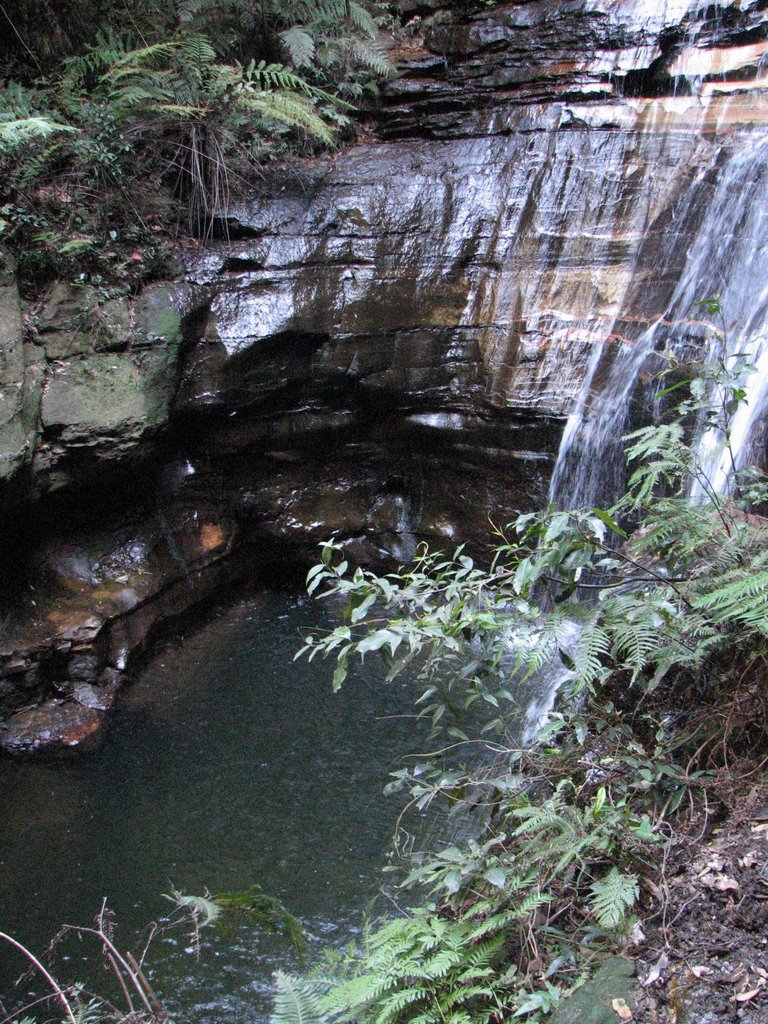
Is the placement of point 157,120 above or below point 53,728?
above

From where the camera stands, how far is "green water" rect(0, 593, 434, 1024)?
373cm

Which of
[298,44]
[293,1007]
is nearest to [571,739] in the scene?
[293,1007]

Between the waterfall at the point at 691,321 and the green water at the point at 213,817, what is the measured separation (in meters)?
2.35

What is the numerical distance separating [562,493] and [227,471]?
9.95ft

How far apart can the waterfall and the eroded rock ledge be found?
0.24 ft

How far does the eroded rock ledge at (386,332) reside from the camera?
5910mm

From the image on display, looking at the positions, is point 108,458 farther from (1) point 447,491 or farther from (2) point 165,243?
(1) point 447,491

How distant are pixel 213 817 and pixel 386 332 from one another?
412cm

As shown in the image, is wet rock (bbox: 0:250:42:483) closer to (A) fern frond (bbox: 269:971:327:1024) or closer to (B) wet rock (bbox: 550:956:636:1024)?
(A) fern frond (bbox: 269:971:327:1024)

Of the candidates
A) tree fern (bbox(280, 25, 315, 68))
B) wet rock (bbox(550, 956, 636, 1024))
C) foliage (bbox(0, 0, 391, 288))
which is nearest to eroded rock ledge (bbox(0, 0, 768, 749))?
foliage (bbox(0, 0, 391, 288))

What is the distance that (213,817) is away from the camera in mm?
4625

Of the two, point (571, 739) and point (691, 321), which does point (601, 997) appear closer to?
point (571, 739)

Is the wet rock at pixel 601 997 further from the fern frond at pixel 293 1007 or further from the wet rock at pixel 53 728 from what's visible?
the wet rock at pixel 53 728

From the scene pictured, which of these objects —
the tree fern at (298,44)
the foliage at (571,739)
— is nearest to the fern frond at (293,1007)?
the foliage at (571,739)
